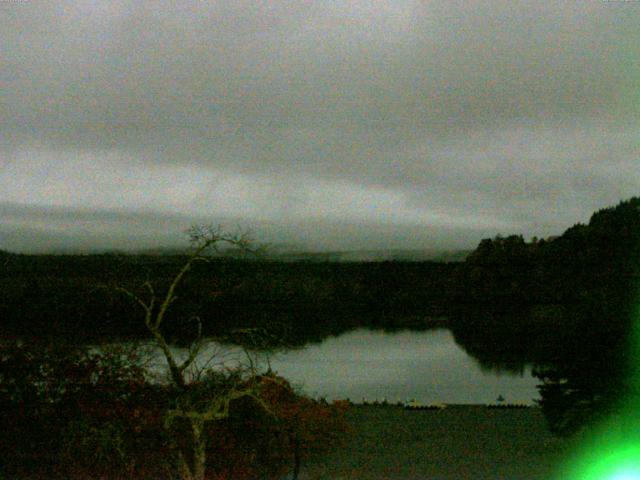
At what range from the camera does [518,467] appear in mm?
8633

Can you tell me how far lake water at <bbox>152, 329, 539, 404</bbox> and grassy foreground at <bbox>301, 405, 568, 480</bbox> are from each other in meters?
2.51

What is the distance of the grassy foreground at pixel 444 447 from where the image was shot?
332 inches

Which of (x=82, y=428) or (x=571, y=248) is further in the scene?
(x=571, y=248)

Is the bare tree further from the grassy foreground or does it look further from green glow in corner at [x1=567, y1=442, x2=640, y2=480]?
green glow in corner at [x1=567, y1=442, x2=640, y2=480]

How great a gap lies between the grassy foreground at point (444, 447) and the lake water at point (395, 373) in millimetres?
2508

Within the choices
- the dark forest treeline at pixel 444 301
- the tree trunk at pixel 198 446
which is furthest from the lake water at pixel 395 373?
the tree trunk at pixel 198 446

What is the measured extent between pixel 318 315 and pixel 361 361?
4019 millimetres

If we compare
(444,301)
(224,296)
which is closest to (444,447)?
(224,296)

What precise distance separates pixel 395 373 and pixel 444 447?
13584mm

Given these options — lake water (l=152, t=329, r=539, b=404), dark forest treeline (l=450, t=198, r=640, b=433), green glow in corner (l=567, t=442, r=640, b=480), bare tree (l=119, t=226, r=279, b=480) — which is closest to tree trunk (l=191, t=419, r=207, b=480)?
bare tree (l=119, t=226, r=279, b=480)

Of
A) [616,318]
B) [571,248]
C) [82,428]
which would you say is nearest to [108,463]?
[82,428]

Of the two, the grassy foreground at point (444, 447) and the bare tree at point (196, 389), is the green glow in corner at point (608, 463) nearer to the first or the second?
the grassy foreground at point (444, 447)

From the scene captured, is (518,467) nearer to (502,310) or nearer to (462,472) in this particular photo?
(462,472)

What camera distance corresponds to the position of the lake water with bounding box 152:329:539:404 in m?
18.3
